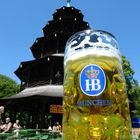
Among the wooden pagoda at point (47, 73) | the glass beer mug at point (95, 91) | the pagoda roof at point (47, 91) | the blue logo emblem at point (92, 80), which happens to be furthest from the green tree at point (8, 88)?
the blue logo emblem at point (92, 80)

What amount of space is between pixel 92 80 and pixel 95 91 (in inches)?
3.5

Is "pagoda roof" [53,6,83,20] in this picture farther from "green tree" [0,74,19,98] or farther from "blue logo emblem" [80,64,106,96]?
"blue logo emblem" [80,64,106,96]

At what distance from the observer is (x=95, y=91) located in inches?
91.9

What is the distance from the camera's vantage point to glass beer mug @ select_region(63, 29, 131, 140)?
2.34 metres

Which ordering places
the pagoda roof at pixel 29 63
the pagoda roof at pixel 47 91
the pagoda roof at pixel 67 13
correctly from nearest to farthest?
the pagoda roof at pixel 47 91 → the pagoda roof at pixel 29 63 → the pagoda roof at pixel 67 13

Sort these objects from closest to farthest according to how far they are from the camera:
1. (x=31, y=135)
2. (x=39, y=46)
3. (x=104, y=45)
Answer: (x=104, y=45) < (x=31, y=135) < (x=39, y=46)

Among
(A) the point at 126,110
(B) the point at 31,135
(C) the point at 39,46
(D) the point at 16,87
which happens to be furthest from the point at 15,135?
(D) the point at 16,87

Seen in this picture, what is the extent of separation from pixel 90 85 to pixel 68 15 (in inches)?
1170

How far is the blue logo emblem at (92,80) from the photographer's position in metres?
2.34

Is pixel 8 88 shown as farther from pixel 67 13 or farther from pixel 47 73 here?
pixel 47 73

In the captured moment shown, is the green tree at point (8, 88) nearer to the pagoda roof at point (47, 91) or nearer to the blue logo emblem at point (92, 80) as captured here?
the pagoda roof at point (47, 91)

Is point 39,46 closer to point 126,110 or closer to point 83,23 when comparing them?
point 83,23

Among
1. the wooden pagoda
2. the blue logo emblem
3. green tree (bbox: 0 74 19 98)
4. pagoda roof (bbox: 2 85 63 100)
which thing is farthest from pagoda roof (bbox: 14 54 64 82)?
green tree (bbox: 0 74 19 98)

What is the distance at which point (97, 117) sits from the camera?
2.35m
